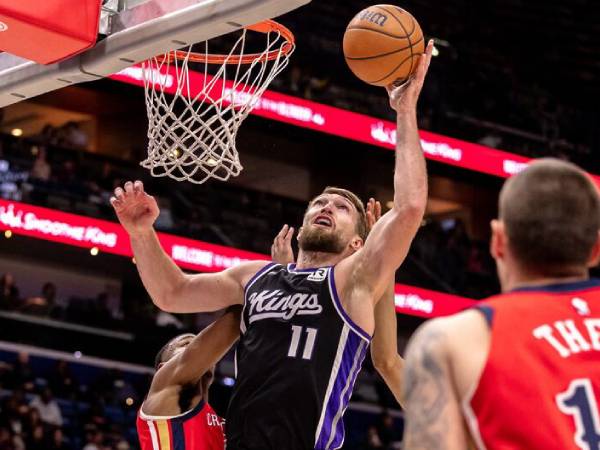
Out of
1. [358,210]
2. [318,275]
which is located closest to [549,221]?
[318,275]

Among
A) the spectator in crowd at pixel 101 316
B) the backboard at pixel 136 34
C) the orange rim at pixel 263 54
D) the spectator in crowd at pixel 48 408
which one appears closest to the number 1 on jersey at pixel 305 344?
the backboard at pixel 136 34

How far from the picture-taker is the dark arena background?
1102 cm

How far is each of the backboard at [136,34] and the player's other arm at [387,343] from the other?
108cm

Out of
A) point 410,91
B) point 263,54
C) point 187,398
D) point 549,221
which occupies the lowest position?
point 187,398

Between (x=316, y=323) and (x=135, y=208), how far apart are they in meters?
0.81

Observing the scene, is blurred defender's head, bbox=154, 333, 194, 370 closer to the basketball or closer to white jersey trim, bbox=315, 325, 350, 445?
white jersey trim, bbox=315, 325, 350, 445

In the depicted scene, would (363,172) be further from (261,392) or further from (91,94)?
(261,392)

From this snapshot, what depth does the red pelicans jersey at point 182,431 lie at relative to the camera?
3.87 meters

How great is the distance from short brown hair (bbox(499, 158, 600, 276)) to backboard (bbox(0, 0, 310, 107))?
5.09ft

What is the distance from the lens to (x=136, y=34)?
3.73 meters

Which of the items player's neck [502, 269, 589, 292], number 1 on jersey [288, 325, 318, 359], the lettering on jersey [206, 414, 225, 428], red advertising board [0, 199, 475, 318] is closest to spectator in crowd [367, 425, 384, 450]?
red advertising board [0, 199, 475, 318]

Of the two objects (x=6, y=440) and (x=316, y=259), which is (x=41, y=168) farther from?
(x=316, y=259)

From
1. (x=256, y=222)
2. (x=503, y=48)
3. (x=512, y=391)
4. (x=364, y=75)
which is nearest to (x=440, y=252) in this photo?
(x=256, y=222)

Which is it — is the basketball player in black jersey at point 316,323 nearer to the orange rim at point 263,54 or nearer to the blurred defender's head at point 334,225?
the blurred defender's head at point 334,225
